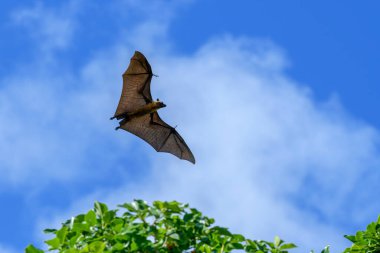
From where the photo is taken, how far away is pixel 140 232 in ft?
27.0

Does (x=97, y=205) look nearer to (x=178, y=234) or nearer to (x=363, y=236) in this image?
(x=178, y=234)

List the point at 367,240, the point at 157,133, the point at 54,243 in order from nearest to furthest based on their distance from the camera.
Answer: the point at 54,243
the point at 367,240
the point at 157,133

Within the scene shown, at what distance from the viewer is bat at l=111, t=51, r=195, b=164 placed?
2019 centimetres

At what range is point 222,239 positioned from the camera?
897 centimetres

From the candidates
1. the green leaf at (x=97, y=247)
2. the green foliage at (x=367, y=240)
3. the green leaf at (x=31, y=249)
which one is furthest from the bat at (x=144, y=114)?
the green leaf at (x=97, y=247)

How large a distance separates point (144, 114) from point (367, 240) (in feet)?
35.6

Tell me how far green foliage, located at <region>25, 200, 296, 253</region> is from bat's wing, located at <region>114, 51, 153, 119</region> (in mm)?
11469

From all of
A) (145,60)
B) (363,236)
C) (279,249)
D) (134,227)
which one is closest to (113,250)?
(134,227)

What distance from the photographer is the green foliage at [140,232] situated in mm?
8273

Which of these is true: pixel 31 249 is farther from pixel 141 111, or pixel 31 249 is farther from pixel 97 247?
pixel 141 111

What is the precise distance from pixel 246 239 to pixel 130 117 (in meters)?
12.0

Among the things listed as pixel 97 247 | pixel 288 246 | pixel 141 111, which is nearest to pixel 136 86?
pixel 141 111

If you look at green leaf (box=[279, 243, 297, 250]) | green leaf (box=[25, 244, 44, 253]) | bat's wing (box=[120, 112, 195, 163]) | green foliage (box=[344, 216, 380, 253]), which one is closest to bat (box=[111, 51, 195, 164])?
bat's wing (box=[120, 112, 195, 163])

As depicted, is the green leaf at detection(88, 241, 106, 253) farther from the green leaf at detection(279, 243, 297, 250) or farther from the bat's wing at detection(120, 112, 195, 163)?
the bat's wing at detection(120, 112, 195, 163)
